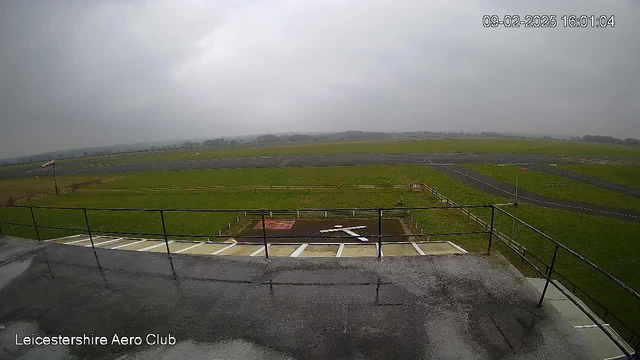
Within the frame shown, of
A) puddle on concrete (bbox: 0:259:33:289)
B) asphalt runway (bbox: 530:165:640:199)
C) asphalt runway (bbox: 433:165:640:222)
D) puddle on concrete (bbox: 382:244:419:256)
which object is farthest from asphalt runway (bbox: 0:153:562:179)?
puddle on concrete (bbox: 0:259:33:289)

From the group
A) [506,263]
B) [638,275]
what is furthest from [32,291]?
[638,275]

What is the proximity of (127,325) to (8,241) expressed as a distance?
7.34m

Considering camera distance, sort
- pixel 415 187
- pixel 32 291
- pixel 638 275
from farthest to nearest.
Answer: pixel 415 187 → pixel 638 275 → pixel 32 291

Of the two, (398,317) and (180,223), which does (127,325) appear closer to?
(398,317)

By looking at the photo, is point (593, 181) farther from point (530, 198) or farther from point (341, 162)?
point (341, 162)

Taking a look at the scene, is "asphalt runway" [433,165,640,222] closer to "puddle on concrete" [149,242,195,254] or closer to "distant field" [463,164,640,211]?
"distant field" [463,164,640,211]

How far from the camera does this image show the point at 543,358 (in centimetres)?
306

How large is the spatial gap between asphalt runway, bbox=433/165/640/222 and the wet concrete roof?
27.5 m

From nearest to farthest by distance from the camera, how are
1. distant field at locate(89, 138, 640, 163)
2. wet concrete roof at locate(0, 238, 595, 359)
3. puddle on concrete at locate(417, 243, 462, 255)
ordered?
1. wet concrete roof at locate(0, 238, 595, 359)
2. puddle on concrete at locate(417, 243, 462, 255)
3. distant field at locate(89, 138, 640, 163)

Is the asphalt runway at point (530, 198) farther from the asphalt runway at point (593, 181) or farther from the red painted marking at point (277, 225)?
the red painted marking at point (277, 225)

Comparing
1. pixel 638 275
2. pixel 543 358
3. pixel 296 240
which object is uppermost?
pixel 543 358

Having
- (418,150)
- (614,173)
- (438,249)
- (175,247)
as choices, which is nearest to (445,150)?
(418,150)

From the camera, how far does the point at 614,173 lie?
40281 mm

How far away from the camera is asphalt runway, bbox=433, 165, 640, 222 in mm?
22820
